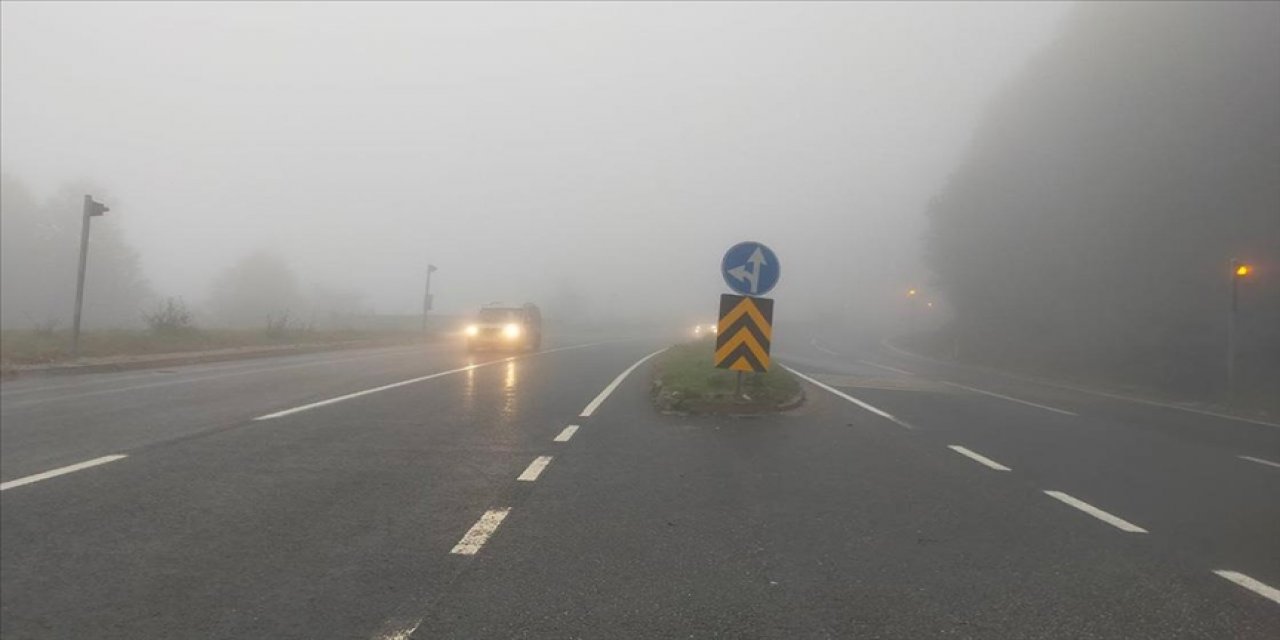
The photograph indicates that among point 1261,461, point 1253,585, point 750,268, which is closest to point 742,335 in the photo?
point 750,268

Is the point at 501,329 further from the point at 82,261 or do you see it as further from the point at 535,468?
the point at 535,468

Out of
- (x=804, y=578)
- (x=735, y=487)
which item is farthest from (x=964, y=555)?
(x=735, y=487)

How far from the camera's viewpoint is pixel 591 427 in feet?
30.8

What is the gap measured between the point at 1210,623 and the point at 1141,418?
1207cm

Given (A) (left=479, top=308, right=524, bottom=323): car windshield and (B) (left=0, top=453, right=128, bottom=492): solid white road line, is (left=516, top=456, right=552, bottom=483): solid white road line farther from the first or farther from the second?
(A) (left=479, top=308, right=524, bottom=323): car windshield

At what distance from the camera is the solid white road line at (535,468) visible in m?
6.33

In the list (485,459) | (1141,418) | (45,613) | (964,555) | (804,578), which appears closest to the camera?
(45,613)

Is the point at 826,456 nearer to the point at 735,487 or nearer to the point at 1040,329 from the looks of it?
the point at 735,487

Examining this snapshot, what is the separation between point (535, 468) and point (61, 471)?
3986 millimetres

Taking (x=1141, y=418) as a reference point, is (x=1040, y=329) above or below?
above

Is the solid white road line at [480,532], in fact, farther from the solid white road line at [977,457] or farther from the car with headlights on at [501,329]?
the car with headlights on at [501,329]

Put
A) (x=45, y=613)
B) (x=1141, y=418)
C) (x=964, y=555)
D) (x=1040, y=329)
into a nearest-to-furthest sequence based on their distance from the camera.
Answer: (x=45, y=613) < (x=964, y=555) < (x=1141, y=418) < (x=1040, y=329)

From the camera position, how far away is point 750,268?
1170cm

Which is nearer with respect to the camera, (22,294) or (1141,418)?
(1141,418)
